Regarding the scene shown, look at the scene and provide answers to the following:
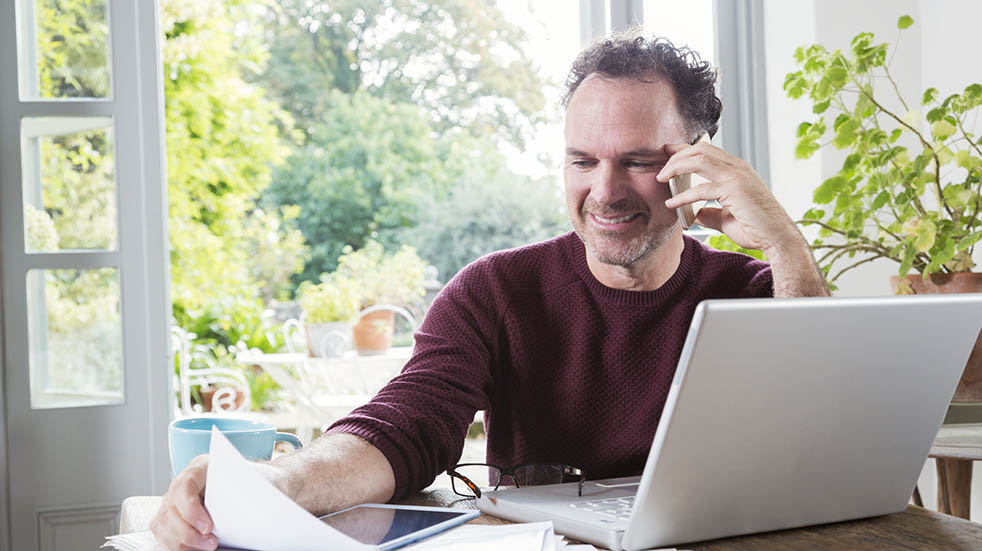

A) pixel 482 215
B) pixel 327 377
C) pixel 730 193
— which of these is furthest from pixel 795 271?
pixel 482 215

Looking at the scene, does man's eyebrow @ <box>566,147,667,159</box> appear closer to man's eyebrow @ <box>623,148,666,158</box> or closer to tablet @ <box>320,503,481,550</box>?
man's eyebrow @ <box>623,148,666,158</box>

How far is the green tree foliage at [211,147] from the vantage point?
6.73 m

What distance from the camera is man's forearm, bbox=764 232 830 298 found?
3.77ft

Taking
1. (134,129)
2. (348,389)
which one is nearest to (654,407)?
(134,129)

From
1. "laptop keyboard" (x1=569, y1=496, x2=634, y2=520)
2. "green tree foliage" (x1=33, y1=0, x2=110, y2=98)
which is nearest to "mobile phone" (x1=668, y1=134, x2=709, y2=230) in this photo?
"laptop keyboard" (x1=569, y1=496, x2=634, y2=520)

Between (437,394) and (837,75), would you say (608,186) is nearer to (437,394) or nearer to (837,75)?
(437,394)

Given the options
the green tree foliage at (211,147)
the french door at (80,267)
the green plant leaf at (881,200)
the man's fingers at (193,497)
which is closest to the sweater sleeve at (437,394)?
the man's fingers at (193,497)

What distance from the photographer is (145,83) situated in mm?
2186

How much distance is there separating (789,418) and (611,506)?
19cm

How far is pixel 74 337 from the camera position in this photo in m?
2.17

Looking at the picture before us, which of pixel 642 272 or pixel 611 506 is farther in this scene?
pixel 642 272

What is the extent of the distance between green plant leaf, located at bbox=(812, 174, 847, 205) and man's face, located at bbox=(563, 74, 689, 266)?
1.93 feet

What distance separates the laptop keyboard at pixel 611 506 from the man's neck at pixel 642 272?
0.45 m

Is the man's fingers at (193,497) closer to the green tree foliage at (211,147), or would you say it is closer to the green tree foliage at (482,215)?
the green tree foliage at (211,147)
